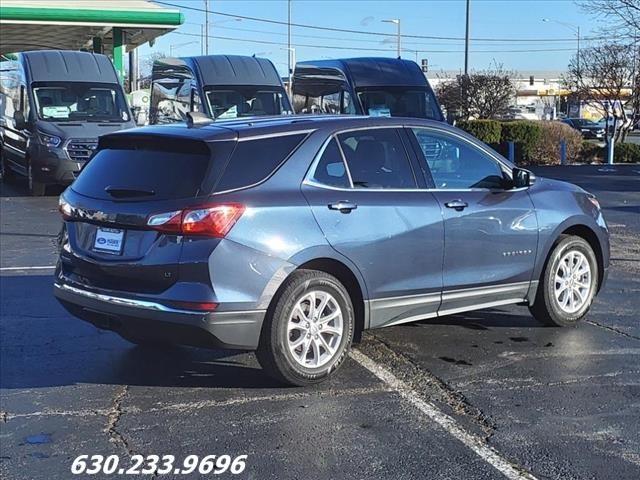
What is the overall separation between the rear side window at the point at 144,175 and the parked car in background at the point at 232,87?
40.1 ft

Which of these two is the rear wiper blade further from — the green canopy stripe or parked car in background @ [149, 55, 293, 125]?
the green canopy stripe

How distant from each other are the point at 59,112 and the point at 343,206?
518 inches

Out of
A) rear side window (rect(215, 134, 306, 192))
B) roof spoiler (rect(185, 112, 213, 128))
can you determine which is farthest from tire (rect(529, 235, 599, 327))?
roof spoiler (rect(185, 112, 213, 128))

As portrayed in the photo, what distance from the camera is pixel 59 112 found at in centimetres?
1730

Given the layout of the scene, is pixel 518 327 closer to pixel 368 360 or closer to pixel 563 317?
pixel 563 317

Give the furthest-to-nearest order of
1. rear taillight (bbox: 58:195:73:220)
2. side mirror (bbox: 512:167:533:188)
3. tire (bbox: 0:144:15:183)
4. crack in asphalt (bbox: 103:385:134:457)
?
tire (bbox: 0:144:15:183) < side mirror (bbox: 512:167:533:188) < rear taillight (bbox: 58:195:73:220) < crack in asphalt (bbox: 103:385:134:457)

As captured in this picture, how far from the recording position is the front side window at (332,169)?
562 centimetres

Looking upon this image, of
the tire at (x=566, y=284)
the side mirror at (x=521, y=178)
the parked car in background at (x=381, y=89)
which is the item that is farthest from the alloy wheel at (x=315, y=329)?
the parked car in background at (x=381, y=89)

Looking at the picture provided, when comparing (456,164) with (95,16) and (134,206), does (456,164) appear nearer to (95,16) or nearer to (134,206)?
(134,206)

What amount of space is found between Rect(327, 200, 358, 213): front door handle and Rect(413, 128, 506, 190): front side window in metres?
0.90

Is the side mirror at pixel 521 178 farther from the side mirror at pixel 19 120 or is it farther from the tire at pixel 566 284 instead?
the side mirror at pixel 19 120

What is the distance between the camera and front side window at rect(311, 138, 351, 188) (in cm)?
562

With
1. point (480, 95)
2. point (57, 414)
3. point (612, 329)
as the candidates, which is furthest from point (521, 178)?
point (480, 95)

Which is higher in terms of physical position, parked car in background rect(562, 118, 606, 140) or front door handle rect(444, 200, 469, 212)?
parked car in background rect(562, 118, 606, 140)
